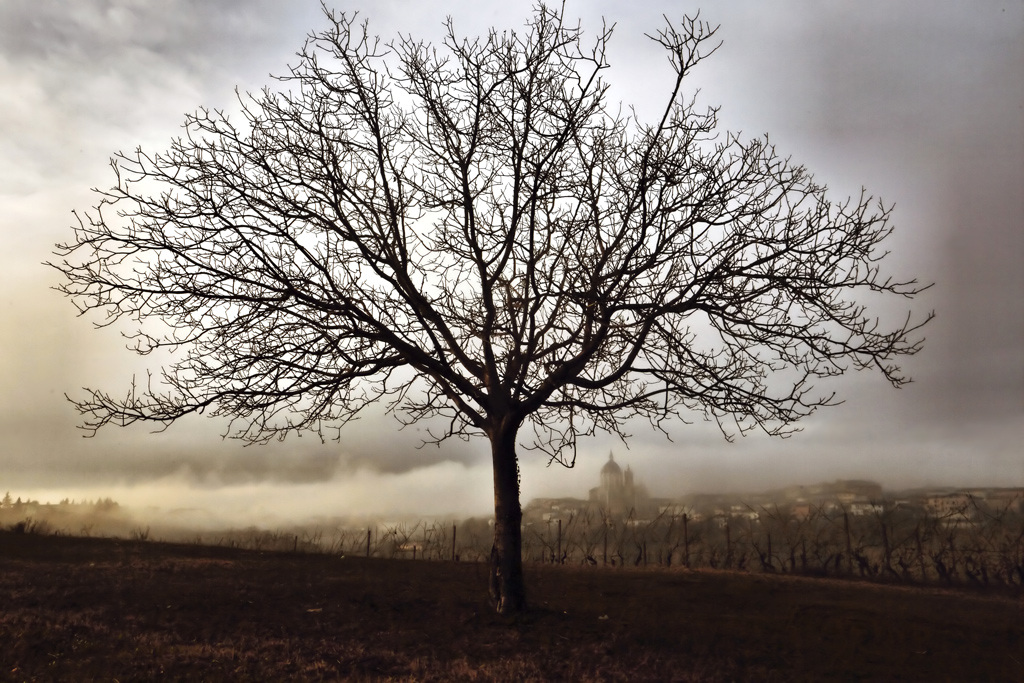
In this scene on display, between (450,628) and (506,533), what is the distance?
52.2 inches

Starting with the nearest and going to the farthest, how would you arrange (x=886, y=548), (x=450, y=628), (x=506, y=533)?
(x=450, y=628) < (x=506, y=533) < (x=886, y=548)

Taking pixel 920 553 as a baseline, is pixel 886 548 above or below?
above

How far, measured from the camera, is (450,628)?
853 centimetres

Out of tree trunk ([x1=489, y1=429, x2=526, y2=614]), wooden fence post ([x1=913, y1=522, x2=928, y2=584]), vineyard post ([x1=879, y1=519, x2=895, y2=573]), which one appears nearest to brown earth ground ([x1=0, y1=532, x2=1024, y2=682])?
tree trunk ([x1=489, y1=429, x2=526, y2=614])

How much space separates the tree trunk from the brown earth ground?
273mm

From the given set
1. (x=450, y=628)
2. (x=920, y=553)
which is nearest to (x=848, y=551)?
(x=920, y=553)

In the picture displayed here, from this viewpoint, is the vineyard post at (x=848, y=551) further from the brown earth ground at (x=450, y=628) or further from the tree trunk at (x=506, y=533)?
the tree trunk at (x=506, y=533)

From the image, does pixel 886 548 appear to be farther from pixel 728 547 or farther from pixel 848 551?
pixel 728 547

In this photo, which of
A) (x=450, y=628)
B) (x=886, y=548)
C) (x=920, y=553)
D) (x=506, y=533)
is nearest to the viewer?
(x=450, y=628)

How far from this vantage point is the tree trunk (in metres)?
8.98

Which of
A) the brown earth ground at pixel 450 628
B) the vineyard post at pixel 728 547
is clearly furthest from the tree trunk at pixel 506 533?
the vineyard post at pixel 728 547

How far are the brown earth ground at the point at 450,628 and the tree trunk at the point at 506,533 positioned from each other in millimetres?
273

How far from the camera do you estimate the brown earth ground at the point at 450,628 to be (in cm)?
727

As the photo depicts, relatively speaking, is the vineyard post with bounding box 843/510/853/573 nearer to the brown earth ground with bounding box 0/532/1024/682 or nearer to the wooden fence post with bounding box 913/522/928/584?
the wooden fence post with bounding box 913/522/928/584
